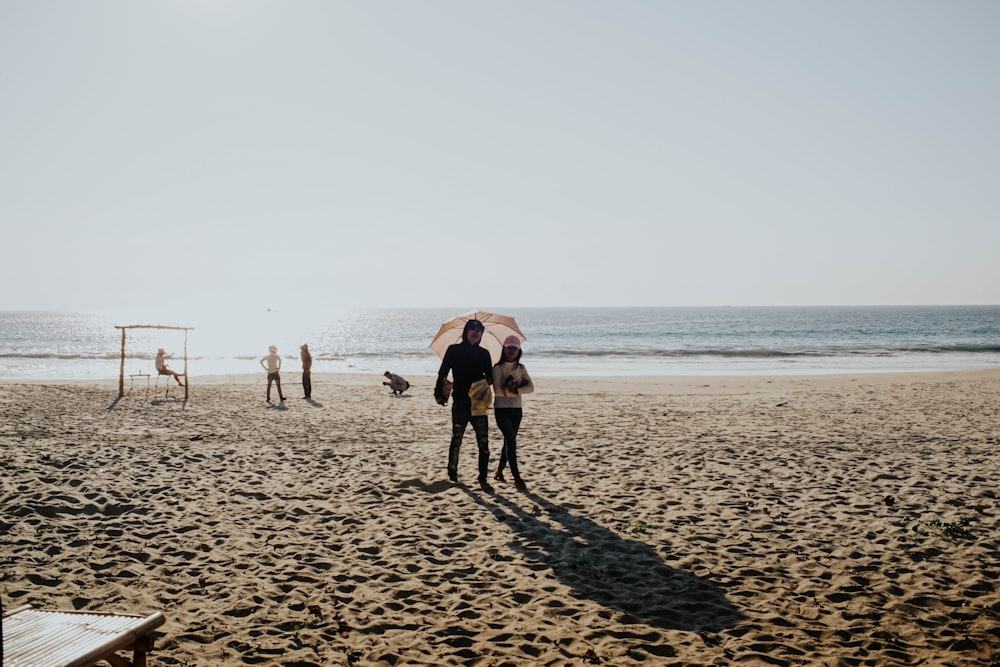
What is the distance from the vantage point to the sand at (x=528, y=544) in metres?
5.08

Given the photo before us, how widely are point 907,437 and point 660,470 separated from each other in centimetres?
594

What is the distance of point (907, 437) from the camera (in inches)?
512

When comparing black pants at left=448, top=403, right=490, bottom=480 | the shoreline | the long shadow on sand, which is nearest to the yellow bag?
black pants at left=448, top=403, right=490, bottom=480

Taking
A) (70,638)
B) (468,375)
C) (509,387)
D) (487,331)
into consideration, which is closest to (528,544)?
(509,387)

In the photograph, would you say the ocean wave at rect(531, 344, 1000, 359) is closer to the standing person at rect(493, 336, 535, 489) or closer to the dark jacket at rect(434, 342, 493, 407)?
the standing person at rect(493, 336, 535, 489)

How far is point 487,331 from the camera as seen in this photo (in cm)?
1076

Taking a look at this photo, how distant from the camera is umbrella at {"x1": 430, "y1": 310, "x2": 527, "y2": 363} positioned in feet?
33.9

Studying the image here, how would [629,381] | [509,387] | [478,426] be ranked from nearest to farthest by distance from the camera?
[509,387] < [478,426] < [629,381]

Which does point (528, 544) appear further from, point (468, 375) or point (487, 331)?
point (487, 331)

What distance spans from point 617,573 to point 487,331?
5.14 metres

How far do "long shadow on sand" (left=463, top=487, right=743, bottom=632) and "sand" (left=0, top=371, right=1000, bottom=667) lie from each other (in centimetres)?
3

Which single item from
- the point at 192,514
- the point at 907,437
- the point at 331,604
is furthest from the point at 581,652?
the point at 907,437

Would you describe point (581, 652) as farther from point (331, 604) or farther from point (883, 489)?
point (883, 489)

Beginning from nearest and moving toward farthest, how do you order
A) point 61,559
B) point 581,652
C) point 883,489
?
point 581,652 < point 61,559 < point 883,489
